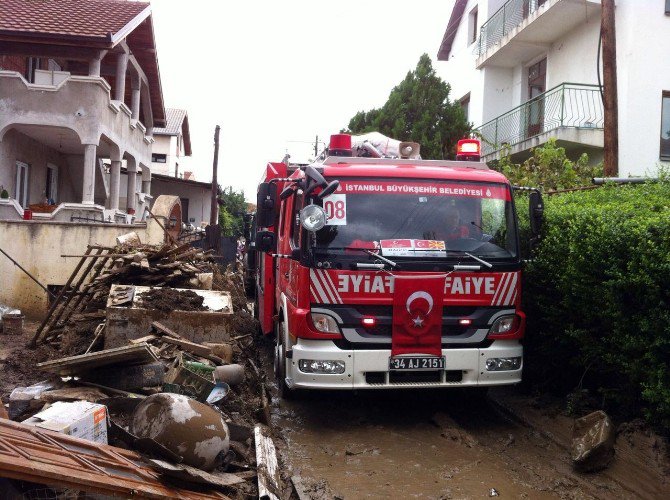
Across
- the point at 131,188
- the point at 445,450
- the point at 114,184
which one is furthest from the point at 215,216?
the point at 445,450

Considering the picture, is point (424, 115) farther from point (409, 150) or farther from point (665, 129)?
point (409, 150)

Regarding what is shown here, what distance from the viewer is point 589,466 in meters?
5.68

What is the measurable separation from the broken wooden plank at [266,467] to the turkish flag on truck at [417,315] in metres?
1.48

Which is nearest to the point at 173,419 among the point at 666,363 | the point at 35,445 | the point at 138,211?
the point at 35,445

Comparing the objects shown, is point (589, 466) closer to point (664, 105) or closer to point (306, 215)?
point (306, 215)

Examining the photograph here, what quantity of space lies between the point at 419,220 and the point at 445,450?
228cm

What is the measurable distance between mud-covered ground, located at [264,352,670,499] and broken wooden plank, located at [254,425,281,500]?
0.76 feet

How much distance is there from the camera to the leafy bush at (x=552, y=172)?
504 inches

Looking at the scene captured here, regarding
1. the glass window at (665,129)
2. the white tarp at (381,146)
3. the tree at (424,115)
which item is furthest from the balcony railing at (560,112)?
the white tarp at (381,146)

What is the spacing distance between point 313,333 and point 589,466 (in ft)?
8.99

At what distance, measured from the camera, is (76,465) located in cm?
405

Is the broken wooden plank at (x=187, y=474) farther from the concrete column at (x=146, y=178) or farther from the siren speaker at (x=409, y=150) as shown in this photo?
the concrete column at (x=146, y=178)

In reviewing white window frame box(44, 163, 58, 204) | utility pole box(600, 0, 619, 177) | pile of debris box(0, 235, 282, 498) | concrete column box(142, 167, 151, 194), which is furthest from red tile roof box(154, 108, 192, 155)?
utility pole box(600, 0, 619, 177)

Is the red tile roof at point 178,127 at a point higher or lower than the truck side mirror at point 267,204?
higher
